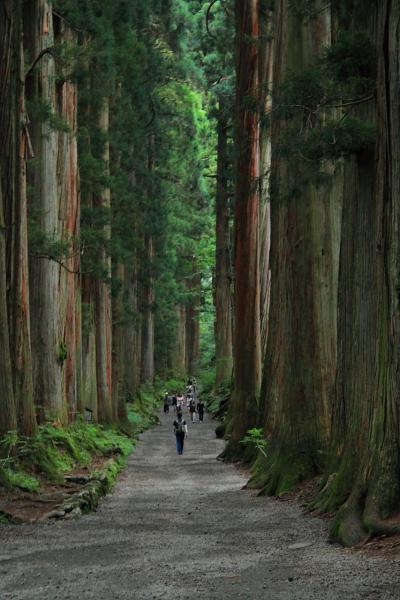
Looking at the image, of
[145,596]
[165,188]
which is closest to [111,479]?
[145,596]

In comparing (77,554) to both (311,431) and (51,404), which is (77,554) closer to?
(311,431)

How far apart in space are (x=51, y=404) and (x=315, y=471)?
6.89 m

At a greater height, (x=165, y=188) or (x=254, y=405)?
(x=165, y=188)

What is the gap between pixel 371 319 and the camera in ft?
32.5

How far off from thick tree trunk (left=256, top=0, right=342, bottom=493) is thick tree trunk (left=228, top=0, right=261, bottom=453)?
5.94m

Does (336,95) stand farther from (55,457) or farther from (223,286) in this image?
(223,286)

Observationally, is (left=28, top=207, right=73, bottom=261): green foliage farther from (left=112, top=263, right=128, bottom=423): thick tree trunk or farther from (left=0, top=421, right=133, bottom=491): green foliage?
(left=112, top=263, right=128, bottom=423): thick tree trunk

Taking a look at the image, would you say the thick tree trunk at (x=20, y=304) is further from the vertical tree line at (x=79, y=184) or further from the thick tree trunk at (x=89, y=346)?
the thick tree trunk at (x=89, y=346)

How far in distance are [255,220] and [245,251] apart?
96 cm

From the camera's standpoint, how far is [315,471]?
519 inches

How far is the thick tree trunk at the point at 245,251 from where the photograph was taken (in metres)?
20.7

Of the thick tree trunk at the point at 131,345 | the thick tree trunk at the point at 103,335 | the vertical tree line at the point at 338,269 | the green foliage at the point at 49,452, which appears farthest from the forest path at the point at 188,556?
the thick tree trunk at the point at 131,345

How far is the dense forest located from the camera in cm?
883

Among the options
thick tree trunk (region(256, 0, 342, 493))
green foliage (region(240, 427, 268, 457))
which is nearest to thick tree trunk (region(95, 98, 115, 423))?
green foliage (region(240, 427, 268, 457))
